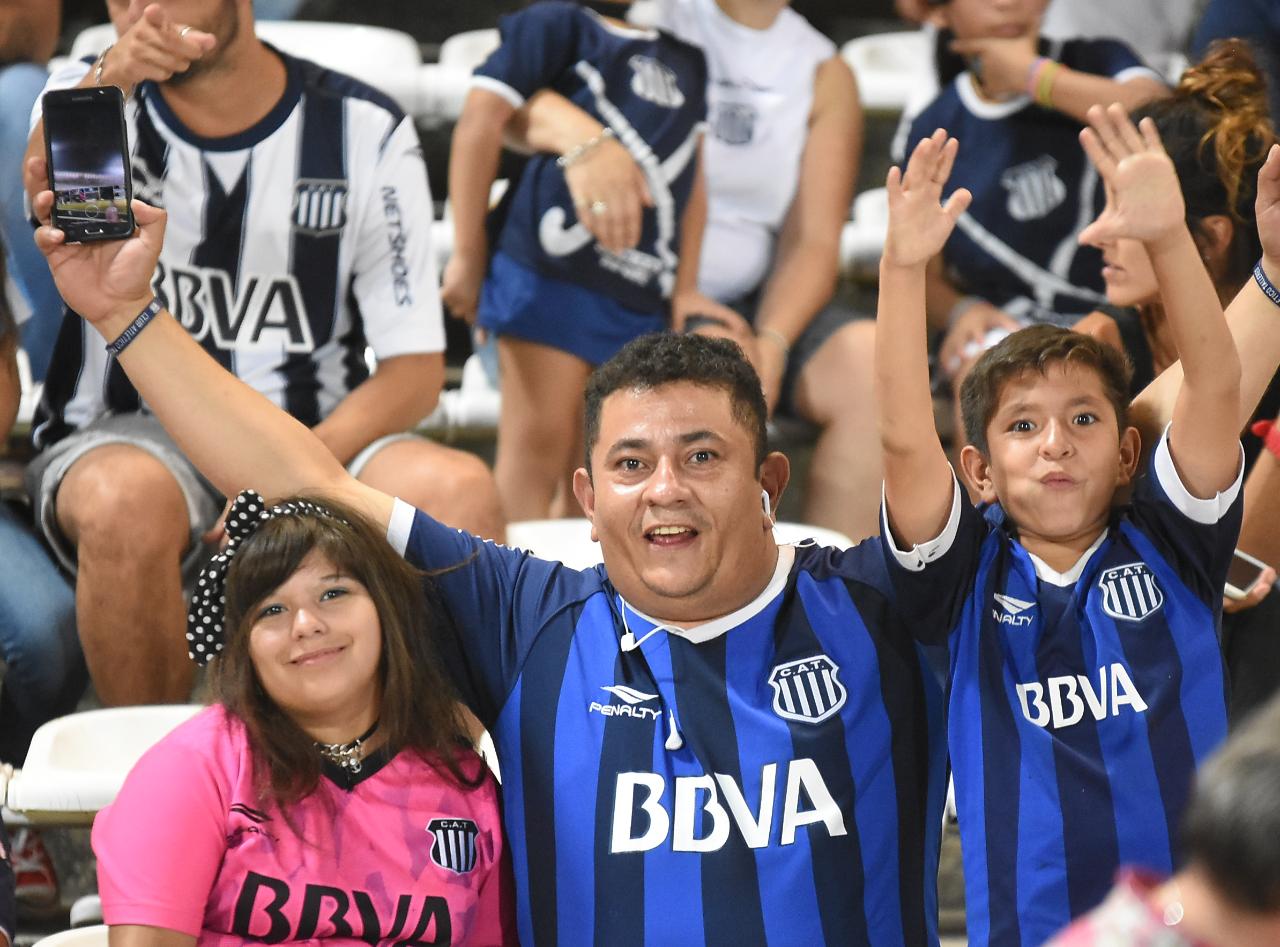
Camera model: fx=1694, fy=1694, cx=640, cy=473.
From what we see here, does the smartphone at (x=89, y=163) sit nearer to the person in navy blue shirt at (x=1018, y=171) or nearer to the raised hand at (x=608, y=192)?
the raised hand at (x=608, y=192)

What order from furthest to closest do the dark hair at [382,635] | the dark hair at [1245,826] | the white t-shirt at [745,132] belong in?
the white t-shirt at [745,132] → the dark hair at [382,635] → the dark hair at [1245,826]

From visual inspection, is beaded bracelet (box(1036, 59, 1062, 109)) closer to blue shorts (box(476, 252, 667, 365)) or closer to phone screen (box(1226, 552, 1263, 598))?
blue shorts (box(476, 252, 667, 365))

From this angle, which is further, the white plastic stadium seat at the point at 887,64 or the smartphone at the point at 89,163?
the white plastic stadium seat at the point at 887,64

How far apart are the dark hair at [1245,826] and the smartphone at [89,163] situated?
1433 mm

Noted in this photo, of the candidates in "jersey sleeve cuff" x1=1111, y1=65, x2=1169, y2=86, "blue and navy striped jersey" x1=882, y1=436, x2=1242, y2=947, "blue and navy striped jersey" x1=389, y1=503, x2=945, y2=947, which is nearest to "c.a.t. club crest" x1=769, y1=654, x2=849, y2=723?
"blue and navy striped jersey" x1=389, y1=503, x2=945, y2=947

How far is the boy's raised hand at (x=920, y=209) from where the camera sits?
1.67m

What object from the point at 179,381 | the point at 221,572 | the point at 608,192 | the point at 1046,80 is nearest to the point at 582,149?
the point at 608,192

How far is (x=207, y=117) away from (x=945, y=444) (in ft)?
4.45

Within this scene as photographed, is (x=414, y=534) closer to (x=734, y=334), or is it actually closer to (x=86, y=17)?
(x=734, y=334)

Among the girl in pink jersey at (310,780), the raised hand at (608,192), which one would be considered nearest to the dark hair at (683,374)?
the girl in pink jersey at (310,780)

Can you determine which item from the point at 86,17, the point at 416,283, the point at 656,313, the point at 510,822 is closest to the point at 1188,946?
the point at 510,822

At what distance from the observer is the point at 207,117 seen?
2.53 meters

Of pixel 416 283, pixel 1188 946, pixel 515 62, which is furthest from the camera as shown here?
pixel 515 62

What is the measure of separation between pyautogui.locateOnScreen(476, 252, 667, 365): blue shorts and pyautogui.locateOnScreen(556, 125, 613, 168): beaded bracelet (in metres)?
0.19
